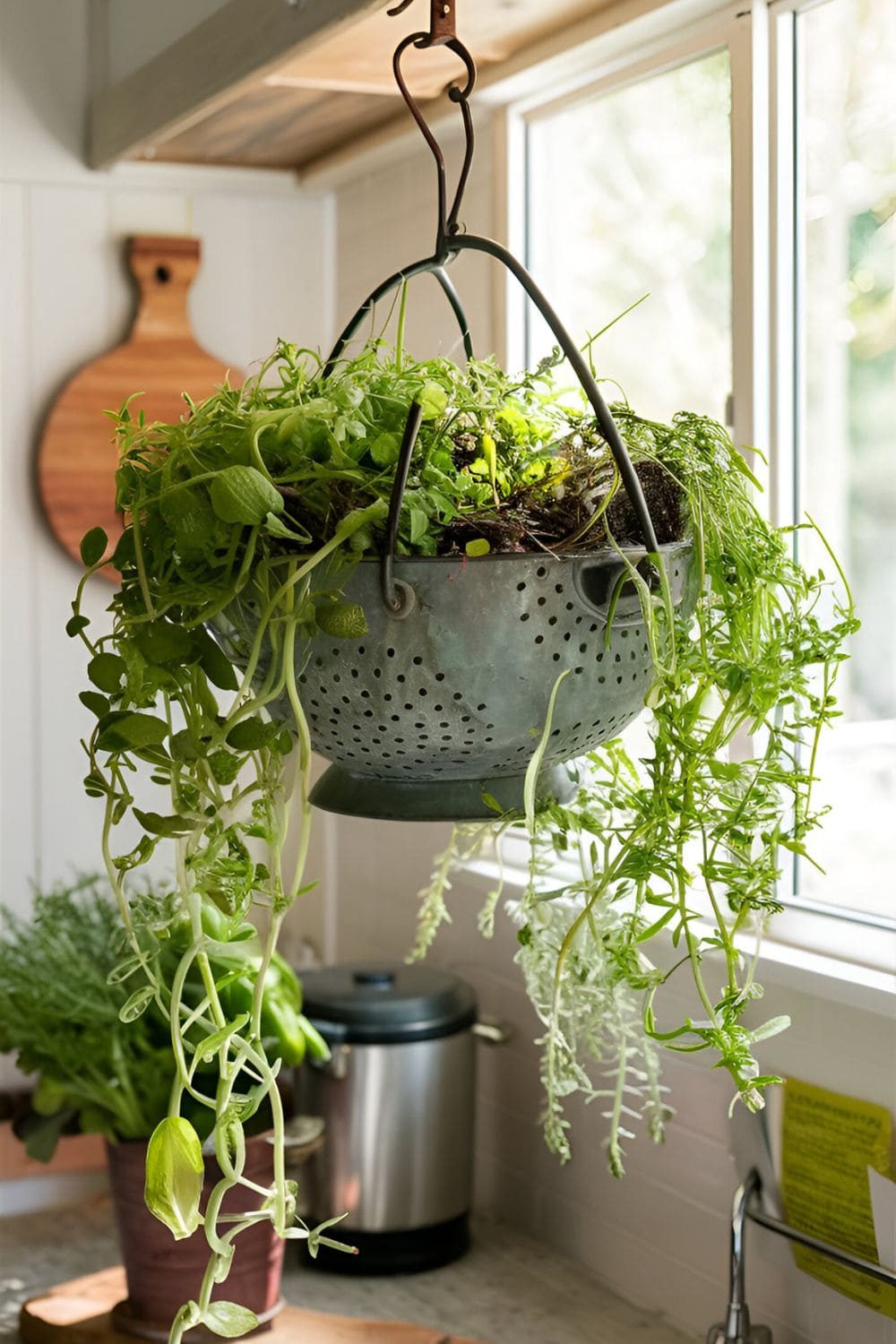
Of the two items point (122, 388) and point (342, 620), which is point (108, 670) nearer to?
point (342, 620)

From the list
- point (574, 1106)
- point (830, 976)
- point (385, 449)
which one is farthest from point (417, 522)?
point (574, 1106)

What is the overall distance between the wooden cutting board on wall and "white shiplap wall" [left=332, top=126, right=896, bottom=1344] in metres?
0.24

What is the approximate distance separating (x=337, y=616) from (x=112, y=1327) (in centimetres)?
105

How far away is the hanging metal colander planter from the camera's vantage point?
0.60 meters

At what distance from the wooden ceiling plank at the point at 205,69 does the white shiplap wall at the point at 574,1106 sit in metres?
0.34

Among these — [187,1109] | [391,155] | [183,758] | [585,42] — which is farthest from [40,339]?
[183,758]

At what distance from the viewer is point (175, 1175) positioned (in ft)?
2.05

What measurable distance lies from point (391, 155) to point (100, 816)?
97 cm

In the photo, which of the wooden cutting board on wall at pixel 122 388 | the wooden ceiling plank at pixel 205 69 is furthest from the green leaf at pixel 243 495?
the wooden cutting board on wall at pixel 122 388

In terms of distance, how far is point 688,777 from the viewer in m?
0.68

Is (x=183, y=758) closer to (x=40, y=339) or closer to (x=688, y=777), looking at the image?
(x=688, y=777)

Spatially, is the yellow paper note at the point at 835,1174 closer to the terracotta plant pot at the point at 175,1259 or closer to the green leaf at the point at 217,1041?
the terracotta plant pot at the point at 175,1259

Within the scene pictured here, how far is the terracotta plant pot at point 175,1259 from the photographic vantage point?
1346 millimetres

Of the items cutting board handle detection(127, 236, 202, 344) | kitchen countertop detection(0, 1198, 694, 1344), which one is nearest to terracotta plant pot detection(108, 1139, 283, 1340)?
kitchen countertop detection(0, 1198, 694, 1344)
